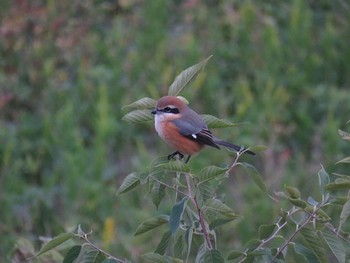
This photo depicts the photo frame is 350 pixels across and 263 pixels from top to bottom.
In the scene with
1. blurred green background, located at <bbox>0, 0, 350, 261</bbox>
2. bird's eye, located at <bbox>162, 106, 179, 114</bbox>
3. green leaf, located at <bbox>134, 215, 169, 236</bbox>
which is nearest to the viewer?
green leaf, located at <bbox>134, 215, 169, 236</bbox>

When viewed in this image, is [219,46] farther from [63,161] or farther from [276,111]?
[63,161]

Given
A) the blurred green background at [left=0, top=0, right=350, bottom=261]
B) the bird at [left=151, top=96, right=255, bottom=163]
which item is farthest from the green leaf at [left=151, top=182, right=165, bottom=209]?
the blurred green background at [left=0, top=0, right=350, bottom=261]

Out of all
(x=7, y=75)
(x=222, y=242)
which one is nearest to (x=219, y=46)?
(x=7, y=75)

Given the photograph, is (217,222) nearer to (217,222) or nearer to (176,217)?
(217,222)

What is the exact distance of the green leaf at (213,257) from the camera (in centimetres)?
224

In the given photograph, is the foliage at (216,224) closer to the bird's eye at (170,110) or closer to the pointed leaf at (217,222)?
the pointed leaf at (217,222)

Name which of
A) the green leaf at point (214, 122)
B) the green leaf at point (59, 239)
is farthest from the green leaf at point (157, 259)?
the green leaf at point (214, 122)

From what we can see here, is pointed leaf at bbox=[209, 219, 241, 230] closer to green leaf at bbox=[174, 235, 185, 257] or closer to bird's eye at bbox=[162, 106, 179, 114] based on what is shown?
green leaf at bbox=[174, 235, 185, 257]

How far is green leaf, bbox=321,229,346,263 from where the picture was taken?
88.6 inches

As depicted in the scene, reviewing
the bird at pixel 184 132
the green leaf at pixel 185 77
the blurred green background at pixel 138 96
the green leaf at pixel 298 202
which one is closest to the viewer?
the green leaf at pixel 298 202

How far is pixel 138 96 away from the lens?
7.00 m

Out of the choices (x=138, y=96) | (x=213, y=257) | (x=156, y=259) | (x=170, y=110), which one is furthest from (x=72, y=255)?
(x=138, y=96)

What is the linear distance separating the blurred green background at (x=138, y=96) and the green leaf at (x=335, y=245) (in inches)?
124

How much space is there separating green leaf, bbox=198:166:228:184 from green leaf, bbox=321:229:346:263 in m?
0.33
